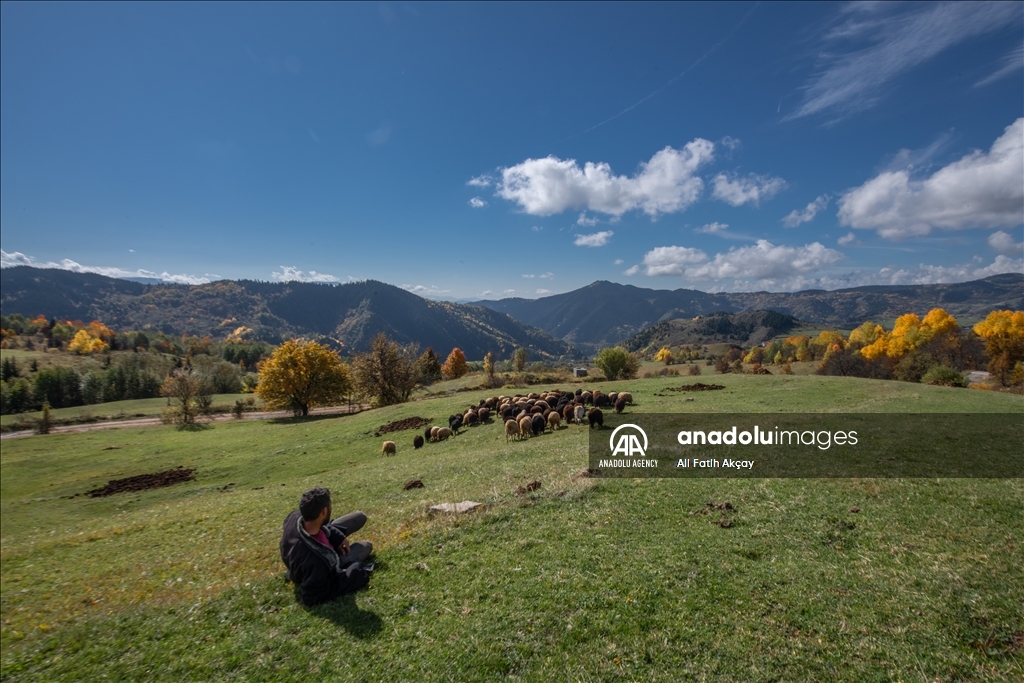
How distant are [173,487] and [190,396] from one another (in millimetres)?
38816

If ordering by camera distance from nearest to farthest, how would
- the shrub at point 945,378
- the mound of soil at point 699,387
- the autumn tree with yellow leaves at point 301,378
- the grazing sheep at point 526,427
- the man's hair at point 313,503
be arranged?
1. the man's hair at point 313,503
2. the grazing sheep at point 526,427
3. the mound of soil at point 699,387
4. the shrub at point 945,378
5. the autumn tree with yellow leaves at point 301,378

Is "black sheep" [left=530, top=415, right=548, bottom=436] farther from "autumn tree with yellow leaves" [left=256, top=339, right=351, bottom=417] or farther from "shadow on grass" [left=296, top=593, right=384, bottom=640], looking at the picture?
"autumn tree with yellow leaves" [left=256, top=339, right=351, bottom=417]

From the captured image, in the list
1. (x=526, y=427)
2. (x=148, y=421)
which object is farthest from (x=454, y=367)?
(x=526, y=427)

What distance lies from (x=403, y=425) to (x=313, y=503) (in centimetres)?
2981

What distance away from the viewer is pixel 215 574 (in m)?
11.6

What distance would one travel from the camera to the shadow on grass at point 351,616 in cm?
813

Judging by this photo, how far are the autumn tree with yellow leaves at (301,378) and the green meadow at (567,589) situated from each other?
42.8m

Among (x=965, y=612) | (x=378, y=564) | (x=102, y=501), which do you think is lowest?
(x=102, y=501)

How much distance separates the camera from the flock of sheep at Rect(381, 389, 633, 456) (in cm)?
2770

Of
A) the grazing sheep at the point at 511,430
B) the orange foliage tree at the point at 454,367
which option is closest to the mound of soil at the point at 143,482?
the grazing sheep at the point at 511,430

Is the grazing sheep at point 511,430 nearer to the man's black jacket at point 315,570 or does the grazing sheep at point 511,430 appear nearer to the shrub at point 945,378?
the man's black jacket at point 315,570

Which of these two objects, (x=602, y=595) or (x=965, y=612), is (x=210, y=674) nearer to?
(x=602, y=595)

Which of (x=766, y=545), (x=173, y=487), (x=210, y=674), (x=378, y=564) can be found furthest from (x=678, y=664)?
(x=173, y=487)

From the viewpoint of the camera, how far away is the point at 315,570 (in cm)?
920
